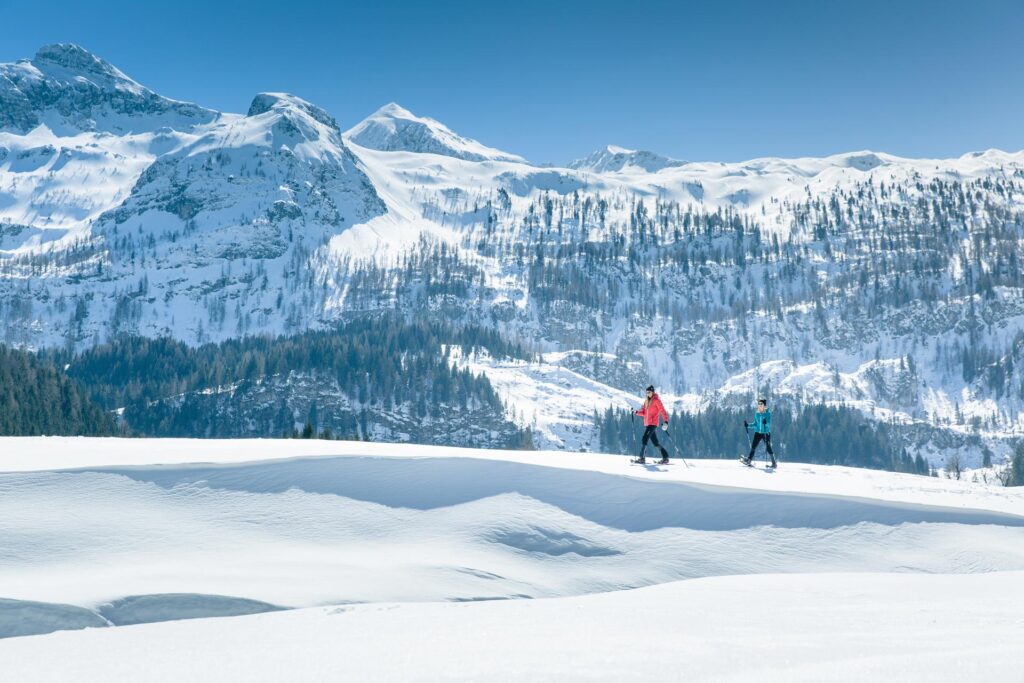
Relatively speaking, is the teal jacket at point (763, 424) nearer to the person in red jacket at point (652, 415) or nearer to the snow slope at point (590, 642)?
the person in red jacket at point (652, 415)

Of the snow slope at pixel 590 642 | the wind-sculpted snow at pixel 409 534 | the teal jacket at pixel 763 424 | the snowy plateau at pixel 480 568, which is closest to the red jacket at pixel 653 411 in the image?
the snowy plateau at pixel 480 568

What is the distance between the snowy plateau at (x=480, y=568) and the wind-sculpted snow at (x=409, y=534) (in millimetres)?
38

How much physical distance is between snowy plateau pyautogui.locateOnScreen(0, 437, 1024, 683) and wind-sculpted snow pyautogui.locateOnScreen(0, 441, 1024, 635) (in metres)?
0.04

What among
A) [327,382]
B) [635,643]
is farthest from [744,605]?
[327,382]

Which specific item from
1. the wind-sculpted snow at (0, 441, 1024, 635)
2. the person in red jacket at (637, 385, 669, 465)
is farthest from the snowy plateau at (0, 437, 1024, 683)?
the person in red jacket at (637, 385, 669, 465)

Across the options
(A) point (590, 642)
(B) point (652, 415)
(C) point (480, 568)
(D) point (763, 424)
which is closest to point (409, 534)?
(C) point (480, 568)

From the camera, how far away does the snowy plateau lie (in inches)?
320

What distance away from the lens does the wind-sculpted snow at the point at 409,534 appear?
11.2 m

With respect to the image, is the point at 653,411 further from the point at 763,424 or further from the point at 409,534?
the point at 409,534

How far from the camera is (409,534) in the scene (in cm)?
1355

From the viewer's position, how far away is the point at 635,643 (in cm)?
842

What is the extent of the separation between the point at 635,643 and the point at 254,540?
22.1ft

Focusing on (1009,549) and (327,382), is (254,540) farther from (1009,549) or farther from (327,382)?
(327,382)

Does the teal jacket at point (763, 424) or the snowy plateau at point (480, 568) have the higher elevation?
the teal jacket at point (763, 424)
